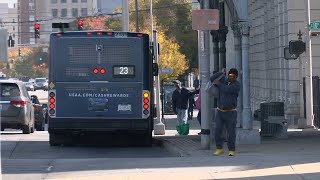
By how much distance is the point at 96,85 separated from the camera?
19.5 m

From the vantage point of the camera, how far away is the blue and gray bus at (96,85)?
1952cm

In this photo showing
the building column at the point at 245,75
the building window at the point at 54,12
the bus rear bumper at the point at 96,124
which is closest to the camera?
the building column at the point at 245,75

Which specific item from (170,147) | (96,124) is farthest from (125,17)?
(170,147)

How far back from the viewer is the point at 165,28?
2630 inches

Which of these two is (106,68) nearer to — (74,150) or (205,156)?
(74,150)

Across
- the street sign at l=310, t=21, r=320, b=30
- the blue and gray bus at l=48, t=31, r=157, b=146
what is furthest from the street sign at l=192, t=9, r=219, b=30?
the street sign at l=310, t=21, r=320, b=30

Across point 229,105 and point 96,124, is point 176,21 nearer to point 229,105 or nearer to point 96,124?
point 96,124

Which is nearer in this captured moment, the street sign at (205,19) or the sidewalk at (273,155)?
the sidewalk at (273,155)

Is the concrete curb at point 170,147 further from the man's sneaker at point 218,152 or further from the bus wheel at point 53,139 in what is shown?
the bus wheel at point 53,139

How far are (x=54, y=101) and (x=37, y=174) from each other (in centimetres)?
589

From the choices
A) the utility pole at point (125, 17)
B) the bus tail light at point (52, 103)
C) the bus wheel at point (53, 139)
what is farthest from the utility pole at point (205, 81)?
the utility pole at point (125, 17)

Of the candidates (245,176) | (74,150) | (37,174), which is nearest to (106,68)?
(74,150)

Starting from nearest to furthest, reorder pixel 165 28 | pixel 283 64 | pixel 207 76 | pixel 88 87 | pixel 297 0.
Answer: pixel 207 76, pixel 88 87, pixel 297 0, pixel 283 64, pixel 165 28

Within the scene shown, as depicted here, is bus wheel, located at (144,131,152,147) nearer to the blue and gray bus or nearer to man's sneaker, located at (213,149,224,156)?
the blue and gray bus
